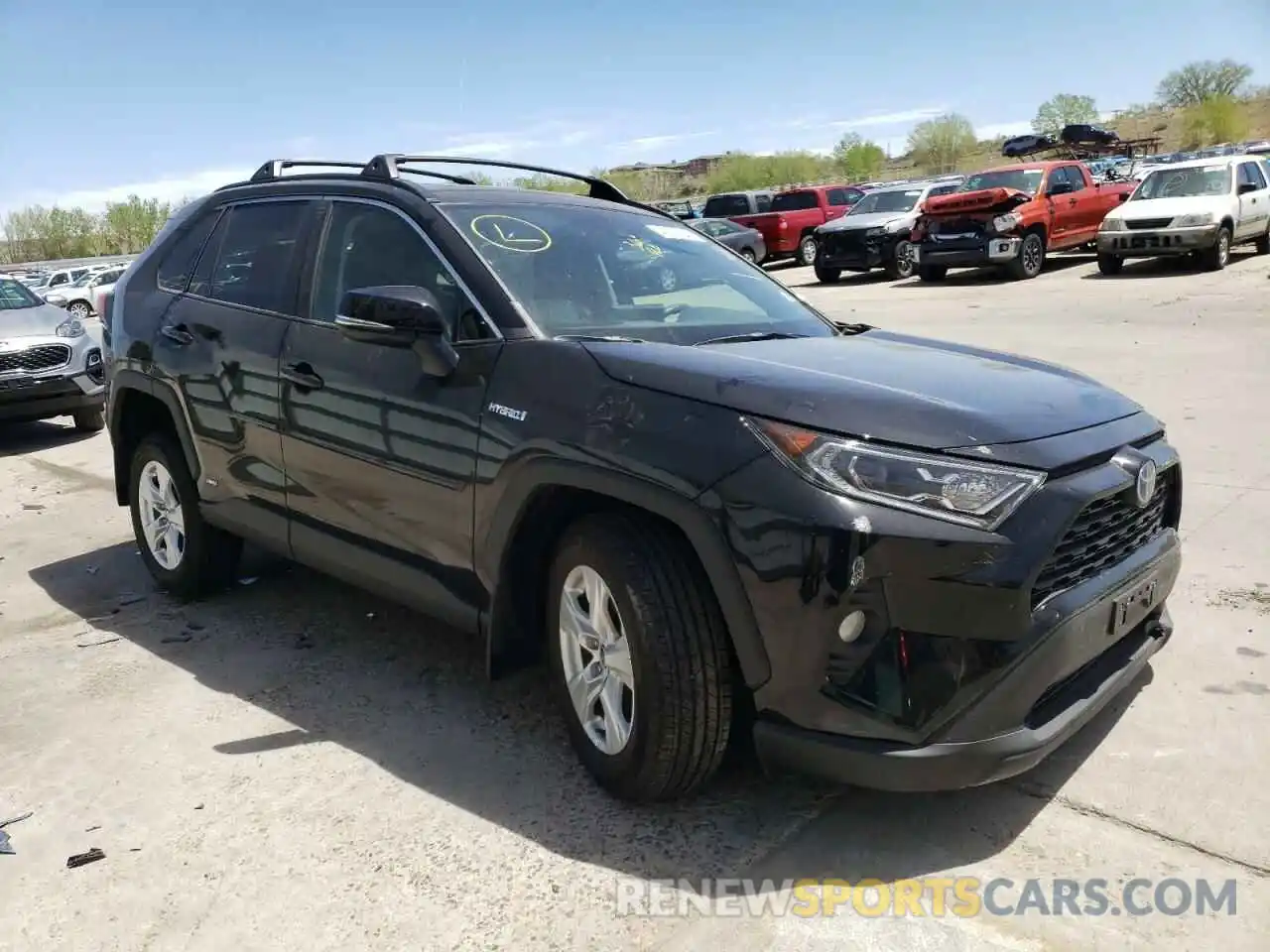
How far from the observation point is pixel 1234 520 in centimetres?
521

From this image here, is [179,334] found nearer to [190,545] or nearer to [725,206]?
[190,545]

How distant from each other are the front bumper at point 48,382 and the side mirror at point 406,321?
6993mm

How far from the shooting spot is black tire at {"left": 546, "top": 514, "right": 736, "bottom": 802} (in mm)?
2744

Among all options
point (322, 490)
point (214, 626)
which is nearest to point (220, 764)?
point (322, 490)

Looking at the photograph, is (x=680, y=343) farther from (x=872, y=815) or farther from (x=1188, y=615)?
(x=1188, y=615)

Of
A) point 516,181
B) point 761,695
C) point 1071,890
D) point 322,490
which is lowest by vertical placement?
point 1071,890

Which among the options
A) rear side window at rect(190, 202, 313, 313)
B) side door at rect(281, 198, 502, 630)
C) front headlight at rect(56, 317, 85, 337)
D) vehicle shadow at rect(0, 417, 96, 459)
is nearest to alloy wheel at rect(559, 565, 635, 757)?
side door at rect(281, 198, 502, 630)

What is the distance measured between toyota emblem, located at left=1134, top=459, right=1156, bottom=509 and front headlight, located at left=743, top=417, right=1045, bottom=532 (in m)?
0.44

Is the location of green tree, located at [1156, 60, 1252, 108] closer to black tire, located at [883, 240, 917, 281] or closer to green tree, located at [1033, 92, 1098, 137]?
green tree, located at [1033, 92, 1098, 137]

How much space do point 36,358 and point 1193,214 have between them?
1628 centimetres

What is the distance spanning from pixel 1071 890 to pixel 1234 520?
329 cm

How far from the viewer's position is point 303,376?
3986 mm

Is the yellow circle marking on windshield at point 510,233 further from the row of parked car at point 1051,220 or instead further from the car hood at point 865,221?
the car hood at point 865,221

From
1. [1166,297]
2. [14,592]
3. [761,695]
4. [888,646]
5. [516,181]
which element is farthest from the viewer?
[1166,297]
